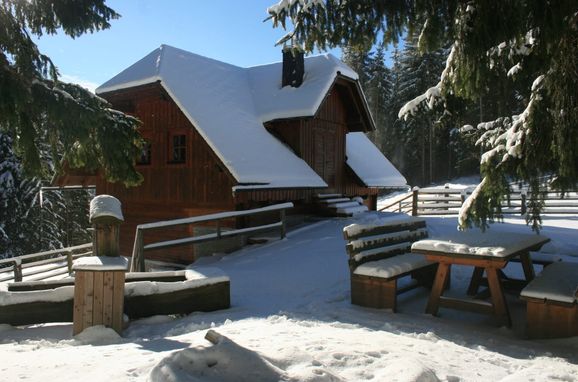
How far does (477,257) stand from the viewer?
18.0 feet

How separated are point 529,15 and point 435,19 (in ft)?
3.06

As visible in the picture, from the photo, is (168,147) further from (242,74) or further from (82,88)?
(82,88)

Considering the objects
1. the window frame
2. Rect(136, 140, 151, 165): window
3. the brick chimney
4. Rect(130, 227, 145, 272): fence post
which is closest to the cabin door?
the brick chimney

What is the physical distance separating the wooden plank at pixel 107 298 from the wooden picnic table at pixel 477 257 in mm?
3735

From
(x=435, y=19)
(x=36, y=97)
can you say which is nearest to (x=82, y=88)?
(x=36, y=97)

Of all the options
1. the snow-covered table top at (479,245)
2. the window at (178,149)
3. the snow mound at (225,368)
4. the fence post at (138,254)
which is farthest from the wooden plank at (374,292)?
the window at (178,149)

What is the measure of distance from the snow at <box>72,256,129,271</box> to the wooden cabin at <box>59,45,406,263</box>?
21.8 ft

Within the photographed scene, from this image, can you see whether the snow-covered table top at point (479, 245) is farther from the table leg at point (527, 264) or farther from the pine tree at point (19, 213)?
the pine tree at point (19, 213)

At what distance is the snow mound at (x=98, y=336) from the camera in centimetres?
516

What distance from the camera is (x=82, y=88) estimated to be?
263 inches

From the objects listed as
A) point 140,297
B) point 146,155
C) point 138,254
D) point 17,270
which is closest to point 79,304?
point 140,297

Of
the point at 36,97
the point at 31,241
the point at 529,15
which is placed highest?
the point at 529,15

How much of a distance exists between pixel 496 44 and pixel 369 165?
15.2m

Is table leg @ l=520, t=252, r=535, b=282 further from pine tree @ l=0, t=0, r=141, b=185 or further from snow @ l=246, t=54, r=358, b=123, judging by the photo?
snow @ l=246, t=54, r=358, b=123
